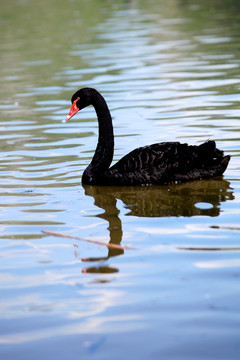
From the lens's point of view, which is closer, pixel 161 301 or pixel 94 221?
pixel 161 301

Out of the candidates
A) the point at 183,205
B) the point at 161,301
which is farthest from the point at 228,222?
the point at 161,301

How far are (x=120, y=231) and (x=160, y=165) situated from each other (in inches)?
53.3

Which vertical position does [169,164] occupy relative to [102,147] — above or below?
below

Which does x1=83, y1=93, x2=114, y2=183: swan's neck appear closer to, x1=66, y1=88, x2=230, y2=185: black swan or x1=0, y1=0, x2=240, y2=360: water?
x1=66, y1=88, x2=230, y2=185: black swan

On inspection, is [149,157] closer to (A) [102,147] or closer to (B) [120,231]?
(A) [102,147]

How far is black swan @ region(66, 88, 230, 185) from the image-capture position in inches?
248

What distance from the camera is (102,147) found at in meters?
6.79

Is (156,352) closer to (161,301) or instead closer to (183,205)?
→ (161,301)

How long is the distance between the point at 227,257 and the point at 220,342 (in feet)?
3.40

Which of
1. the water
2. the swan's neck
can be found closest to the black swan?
the swan's neck

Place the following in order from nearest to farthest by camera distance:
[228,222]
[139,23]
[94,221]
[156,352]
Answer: [156,352] → [228,222] → [94,221] → [139,23]

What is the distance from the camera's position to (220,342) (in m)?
3.40

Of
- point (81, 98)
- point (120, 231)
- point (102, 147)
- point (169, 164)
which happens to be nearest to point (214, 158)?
point (169, 164)

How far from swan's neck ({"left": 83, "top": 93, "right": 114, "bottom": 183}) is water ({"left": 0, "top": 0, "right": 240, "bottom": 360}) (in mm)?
178
